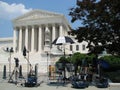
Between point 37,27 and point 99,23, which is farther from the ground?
point 37,27

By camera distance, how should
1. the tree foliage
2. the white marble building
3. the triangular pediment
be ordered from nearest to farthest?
the tree foliage
the white marble building
the triangular pediment

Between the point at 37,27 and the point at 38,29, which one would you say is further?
the point at 38,29

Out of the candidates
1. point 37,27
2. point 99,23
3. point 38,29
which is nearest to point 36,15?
point 37,27

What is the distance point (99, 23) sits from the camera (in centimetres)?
2148

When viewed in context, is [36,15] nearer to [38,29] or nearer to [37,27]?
[37,27]

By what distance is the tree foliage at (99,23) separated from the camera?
20500mm

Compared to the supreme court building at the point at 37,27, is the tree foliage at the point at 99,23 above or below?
below

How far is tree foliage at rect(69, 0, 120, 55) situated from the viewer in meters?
20.5

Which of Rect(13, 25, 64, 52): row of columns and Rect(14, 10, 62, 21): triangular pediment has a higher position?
Rect(14, 10, 62, 21): triangular pediment

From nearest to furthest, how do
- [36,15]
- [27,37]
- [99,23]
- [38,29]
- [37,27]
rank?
[99,23]
[36,15]
[37,27]
[38,29]
[27,37]

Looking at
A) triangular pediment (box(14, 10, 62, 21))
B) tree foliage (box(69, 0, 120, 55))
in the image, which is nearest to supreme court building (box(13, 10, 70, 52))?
triangular pediment (box(14, 10, 62, 21))

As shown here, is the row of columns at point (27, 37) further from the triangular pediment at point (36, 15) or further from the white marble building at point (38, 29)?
the triangular pediment at point (36, 15)

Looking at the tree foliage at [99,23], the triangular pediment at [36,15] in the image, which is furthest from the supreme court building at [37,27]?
the tree foliage at [99,23]

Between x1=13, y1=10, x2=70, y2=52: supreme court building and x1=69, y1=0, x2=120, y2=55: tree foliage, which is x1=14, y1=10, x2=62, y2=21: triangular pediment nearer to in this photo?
x1=13, y1=10, x2=70, y2=52: supreme court building
